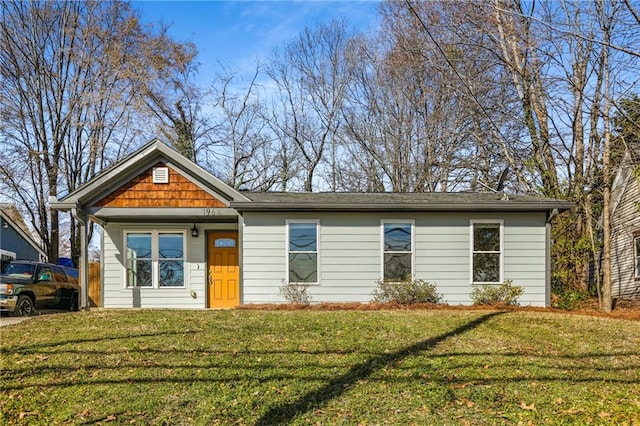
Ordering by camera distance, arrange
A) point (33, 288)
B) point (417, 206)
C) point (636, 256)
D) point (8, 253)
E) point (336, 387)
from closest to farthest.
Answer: point (336, 387) < point (417, 206) < point (33, 288) < point (636, 256) < point (8, 253)

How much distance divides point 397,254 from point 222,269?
4948mm

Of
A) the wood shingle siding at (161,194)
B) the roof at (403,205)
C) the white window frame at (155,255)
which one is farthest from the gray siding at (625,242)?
the white window frame at (155,255)

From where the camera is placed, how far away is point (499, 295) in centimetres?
1202

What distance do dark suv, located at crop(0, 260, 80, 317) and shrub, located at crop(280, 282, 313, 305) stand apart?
6.66m

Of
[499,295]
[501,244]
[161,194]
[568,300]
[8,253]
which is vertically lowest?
[568,300]

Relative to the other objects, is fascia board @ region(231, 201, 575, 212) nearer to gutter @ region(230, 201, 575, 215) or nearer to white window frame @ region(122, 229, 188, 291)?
gutter @ region(230, 201, 575, 215)

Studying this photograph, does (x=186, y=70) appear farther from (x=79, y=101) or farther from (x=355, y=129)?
(x=355, y=129)

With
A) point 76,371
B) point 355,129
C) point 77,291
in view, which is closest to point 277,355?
point 76,371

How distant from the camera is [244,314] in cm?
1028

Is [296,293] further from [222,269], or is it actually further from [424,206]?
[424,206]

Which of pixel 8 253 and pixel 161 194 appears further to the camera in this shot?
pixel 8 253

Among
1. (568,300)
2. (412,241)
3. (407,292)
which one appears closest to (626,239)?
(568,300)

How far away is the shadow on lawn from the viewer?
201 inches

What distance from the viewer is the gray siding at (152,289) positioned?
13.5 meters
